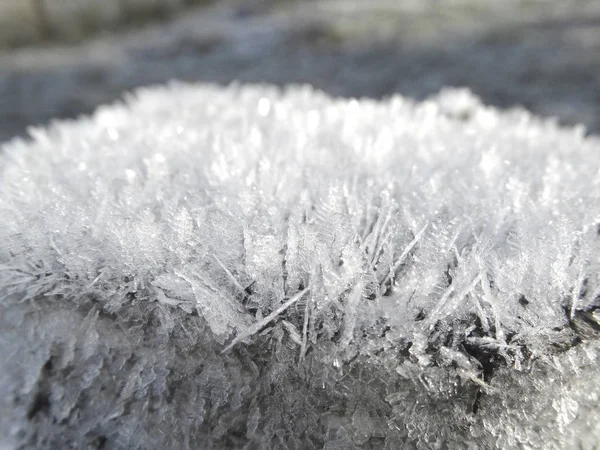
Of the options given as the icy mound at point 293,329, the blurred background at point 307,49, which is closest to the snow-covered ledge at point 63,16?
the blurred background at point 307,49

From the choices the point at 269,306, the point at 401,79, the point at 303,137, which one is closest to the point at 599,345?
the point at 269,306

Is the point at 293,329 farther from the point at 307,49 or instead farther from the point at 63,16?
the point at 63,16

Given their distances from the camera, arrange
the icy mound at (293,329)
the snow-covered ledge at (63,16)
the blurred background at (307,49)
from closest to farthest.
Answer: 1. the icy mound at (293,329)
2. the blurred background at (307,49)
3. the snow-covered ledge at (63,16)

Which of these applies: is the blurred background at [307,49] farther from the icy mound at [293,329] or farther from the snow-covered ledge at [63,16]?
the icy mound at [293,329]

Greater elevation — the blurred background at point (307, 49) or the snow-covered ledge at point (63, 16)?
the snow-covered ledge at point (63, 16)

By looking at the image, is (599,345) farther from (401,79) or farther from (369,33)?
(369,33)

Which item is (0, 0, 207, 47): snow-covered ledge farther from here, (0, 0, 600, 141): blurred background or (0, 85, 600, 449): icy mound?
(0, 85, 600, 449): icy mound

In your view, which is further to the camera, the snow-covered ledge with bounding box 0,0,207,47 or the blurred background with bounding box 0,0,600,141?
the snow-covered ledge with bounding box 0,0,207,47

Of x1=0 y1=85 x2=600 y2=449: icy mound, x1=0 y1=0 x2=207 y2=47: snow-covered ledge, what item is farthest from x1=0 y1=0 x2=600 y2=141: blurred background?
x1=0 y1=85 x2=600 y2=449: icy mound
